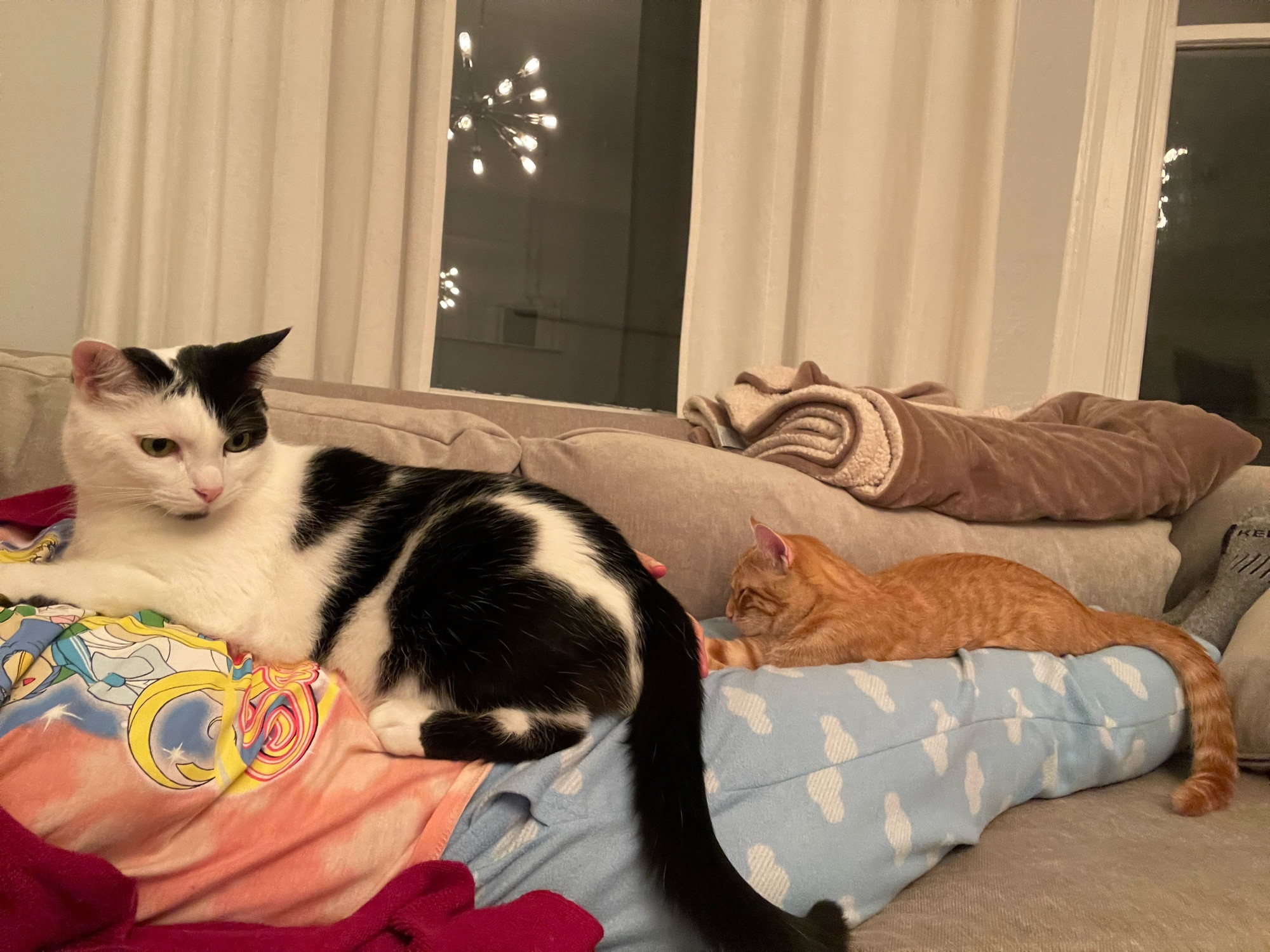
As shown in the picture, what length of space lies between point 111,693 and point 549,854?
0.39m

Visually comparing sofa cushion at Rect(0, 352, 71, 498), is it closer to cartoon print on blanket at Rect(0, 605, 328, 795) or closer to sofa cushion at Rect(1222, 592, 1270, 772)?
cartoon print on blanket at Rect(0, 605, 328, 795)

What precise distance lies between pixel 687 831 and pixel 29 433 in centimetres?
109

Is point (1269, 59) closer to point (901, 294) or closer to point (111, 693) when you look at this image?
point (901, 294)

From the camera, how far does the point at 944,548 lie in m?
1.34

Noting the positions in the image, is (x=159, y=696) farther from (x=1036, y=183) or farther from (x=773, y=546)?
(x=1036, y=183)

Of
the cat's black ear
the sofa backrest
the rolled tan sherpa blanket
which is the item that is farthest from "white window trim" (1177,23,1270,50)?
the cat's black ear

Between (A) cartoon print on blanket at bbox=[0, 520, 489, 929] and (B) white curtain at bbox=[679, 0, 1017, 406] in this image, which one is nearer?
(A) cartoon print on blanket at bbox=[0, 520, 489, 929]

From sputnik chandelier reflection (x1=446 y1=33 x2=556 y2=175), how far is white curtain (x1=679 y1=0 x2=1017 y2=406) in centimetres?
51

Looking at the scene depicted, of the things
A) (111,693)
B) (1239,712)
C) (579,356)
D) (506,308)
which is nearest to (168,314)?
(506,308)

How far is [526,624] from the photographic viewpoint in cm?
Result: 74

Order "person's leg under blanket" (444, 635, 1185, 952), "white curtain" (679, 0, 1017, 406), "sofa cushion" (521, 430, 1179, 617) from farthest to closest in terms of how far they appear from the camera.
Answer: "white curtain" (679, 0, 1017, 406) → "sofa cushion" (521, 430, 1179, 617) → "person's leg under blanket" (444, 635, 1185, 952)

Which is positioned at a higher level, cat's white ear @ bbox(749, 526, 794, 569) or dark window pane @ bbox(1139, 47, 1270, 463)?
dark window pane @ bbox(1139, 47, 1270, 463)

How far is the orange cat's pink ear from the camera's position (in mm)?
1093

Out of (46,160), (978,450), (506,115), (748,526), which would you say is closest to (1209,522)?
(978,450)
